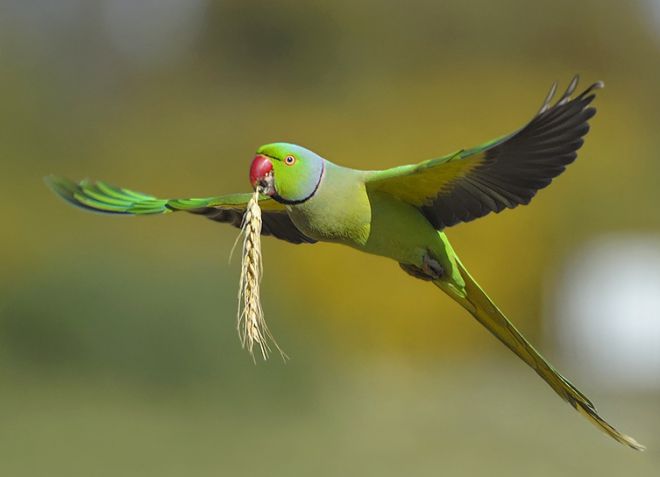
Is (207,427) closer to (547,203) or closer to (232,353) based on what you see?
(232,353)

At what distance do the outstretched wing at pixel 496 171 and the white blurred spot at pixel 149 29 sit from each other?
4244 mm

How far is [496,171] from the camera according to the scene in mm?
611

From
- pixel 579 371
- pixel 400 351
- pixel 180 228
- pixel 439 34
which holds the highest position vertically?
pixel 439 34

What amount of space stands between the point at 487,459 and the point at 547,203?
126 centimetres

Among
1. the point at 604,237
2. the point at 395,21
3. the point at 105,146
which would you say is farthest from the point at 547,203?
the point at 105,146

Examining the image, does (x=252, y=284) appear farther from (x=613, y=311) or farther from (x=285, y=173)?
(x=613, y=311)

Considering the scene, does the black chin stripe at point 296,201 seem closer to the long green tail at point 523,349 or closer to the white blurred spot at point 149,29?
the long green tail at point 523,349

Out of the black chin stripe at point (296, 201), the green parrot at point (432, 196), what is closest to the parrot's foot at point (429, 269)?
the green parrot at point (432, 196)

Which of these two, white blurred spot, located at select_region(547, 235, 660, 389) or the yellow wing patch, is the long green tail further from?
white blurred spot, located at select_region(547, 235, 660, 389)

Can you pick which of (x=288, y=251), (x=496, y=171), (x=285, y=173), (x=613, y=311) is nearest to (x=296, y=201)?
(x=285, y=173)

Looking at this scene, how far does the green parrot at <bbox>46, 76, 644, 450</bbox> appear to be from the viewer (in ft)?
1.88

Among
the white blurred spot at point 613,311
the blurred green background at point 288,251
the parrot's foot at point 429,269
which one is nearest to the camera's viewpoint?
the parrot's foot at point 429,269

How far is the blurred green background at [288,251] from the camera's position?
13.4ft

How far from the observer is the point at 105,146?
4.85 m
